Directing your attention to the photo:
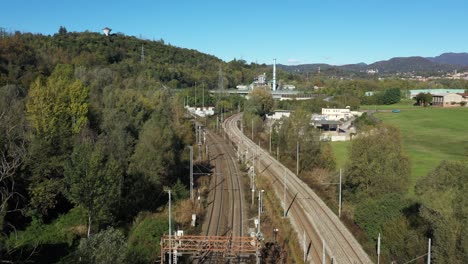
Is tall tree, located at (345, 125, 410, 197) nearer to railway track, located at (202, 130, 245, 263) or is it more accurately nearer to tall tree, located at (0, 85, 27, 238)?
railway track, located at (202, 130, 245, 263)

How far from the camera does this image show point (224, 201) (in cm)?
2630

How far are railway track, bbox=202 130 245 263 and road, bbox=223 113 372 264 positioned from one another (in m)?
2.42

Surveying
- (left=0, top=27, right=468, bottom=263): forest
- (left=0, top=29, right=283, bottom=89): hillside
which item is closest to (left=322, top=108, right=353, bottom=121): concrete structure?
(left=0, top=29, right=283, bottom=89): hillside

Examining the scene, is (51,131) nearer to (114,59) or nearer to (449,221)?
(449,221)

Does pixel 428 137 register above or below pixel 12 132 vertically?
below

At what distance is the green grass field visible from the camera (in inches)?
1526

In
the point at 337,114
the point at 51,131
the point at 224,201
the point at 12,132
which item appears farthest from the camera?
the point at 337,114

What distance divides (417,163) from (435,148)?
11.4 metres

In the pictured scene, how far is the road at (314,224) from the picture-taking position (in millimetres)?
17156

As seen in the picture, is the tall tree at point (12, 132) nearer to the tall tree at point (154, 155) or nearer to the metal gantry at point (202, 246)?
the tall tree at point (154, 155)

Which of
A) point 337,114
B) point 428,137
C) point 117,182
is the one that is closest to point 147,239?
point 117,182

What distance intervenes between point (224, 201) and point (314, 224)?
6.90m

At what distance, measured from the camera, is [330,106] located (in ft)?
268

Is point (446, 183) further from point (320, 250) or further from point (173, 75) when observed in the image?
point (173, 75)
